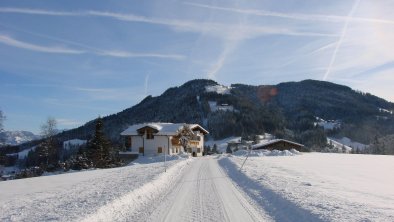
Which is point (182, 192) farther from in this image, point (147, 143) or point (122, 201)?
point (147, 143)

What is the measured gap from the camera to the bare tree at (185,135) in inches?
3378

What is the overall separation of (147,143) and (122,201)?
69033mm

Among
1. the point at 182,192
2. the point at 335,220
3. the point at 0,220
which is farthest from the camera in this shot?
the point at 182,192

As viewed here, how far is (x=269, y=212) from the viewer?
13.4 metres

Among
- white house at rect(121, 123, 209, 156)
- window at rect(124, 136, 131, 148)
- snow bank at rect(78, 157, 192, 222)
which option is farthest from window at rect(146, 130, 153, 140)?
snow bank at rect(78, 157, 192, 222)

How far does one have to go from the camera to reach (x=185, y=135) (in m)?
86.6

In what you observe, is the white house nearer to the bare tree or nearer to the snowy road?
the bare tree

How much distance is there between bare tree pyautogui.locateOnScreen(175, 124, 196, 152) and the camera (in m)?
85.8

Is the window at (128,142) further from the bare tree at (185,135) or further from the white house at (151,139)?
the bare tree at (185,135)

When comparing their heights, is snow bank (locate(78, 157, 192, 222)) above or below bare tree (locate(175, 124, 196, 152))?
below

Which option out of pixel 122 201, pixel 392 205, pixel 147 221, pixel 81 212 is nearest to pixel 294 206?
pixel 392 205

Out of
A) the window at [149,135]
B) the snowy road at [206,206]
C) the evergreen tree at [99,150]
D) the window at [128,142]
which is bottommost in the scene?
the snowy road at [206,206]

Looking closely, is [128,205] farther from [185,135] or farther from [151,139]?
[185,135]

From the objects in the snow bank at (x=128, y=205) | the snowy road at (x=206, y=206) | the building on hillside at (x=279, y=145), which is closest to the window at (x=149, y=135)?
the building on hillside at (x=279, y=145)
